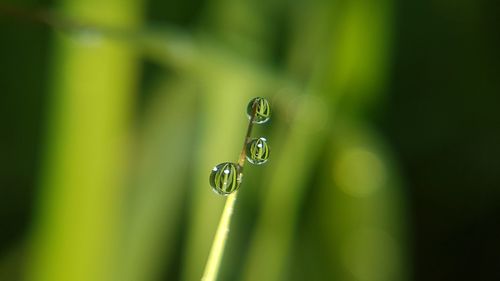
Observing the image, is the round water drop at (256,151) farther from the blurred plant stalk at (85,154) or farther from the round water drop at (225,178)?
the blurred plant stalk at (85,154)

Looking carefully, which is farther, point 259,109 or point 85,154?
point 85,154

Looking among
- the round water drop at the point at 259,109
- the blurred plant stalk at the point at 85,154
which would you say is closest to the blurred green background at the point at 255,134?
Answer: the blurred plant stalk at the point at 85,154

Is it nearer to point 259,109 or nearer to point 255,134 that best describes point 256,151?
point 259,109

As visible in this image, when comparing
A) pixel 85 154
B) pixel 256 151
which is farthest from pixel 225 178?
pixel 85 154

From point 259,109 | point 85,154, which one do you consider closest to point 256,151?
point 259,109

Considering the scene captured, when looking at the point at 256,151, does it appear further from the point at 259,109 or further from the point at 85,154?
the point at 85,154

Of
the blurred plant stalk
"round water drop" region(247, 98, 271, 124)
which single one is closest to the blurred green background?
the blurred plant stalk

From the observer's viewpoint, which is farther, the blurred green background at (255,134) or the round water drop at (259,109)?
the blurred green background at (255,134)

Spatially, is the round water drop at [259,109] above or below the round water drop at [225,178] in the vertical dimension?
above
